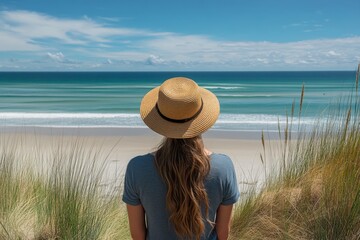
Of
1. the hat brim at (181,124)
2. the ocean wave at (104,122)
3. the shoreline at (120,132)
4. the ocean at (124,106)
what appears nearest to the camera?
the hat brim at (181,124)

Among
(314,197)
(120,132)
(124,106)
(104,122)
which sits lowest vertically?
(124,106)

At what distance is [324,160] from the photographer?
382cm

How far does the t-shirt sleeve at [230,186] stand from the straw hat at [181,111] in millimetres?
199

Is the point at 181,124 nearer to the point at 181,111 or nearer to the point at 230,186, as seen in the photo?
the point at 181,111

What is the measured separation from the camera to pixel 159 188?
191cm

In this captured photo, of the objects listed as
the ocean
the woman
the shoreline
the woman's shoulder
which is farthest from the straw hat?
the shoreline

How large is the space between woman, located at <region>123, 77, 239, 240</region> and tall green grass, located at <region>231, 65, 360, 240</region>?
1.16 m

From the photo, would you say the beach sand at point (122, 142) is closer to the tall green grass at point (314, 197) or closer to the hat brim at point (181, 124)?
the tall green grass at point (314, 197)

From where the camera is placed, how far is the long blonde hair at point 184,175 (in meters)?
1.84

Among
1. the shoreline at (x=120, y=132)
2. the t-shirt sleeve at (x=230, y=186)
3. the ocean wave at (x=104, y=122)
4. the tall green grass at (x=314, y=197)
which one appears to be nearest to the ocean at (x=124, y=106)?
the ocean wave at (x=104, y=122)

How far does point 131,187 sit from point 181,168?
0.25 m

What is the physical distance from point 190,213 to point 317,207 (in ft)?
5.02

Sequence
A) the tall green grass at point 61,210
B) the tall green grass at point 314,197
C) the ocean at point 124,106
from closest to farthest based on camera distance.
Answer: the tall green grass at point 314,197 < the tall green grass at point 61,210 < the ocean at point 124,106

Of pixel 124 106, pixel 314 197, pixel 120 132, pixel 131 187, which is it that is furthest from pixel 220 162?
pixel 124 106
